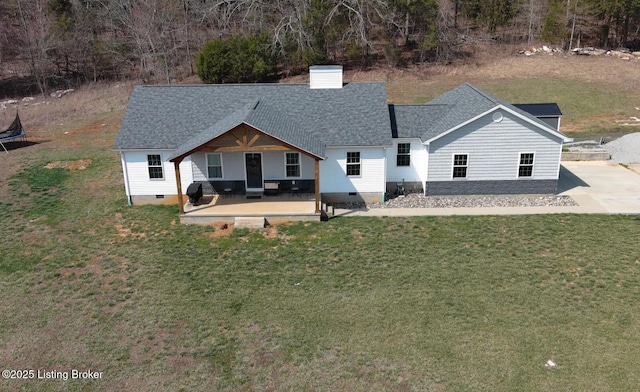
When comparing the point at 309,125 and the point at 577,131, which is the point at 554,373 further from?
the point at 577,131

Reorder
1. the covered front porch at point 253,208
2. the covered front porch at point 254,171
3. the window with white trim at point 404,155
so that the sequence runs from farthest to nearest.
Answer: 1. the window with white trim at point 404,155
2. the covered front porch at point 253,208
3. the covered front porch at point 254,171

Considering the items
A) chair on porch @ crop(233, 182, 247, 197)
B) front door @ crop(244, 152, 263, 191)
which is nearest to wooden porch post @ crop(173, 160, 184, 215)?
chair on porch @ crop(233, 182, 247, 197)

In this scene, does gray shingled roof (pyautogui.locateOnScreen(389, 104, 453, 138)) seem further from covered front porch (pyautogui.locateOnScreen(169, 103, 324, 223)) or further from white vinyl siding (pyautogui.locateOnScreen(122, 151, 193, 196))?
white vinyl siding (pyautogui.locateOnScreen(122, 151, 193, 196))

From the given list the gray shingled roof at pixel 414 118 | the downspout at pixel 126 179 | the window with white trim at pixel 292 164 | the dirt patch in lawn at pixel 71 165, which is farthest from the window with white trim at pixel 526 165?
the dirt patch in lawn at pixel 71 165

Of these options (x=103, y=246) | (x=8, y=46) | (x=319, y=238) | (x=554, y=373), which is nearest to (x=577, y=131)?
(x=319, y=238)

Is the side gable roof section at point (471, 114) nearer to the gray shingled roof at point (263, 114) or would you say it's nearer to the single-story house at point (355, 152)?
the single-story house at point (355, 152)

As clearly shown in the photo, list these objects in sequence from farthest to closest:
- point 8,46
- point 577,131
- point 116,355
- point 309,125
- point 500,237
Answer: point 8,46 < point 577,131 < point 309,125 < point 500,237 < point 116,355
